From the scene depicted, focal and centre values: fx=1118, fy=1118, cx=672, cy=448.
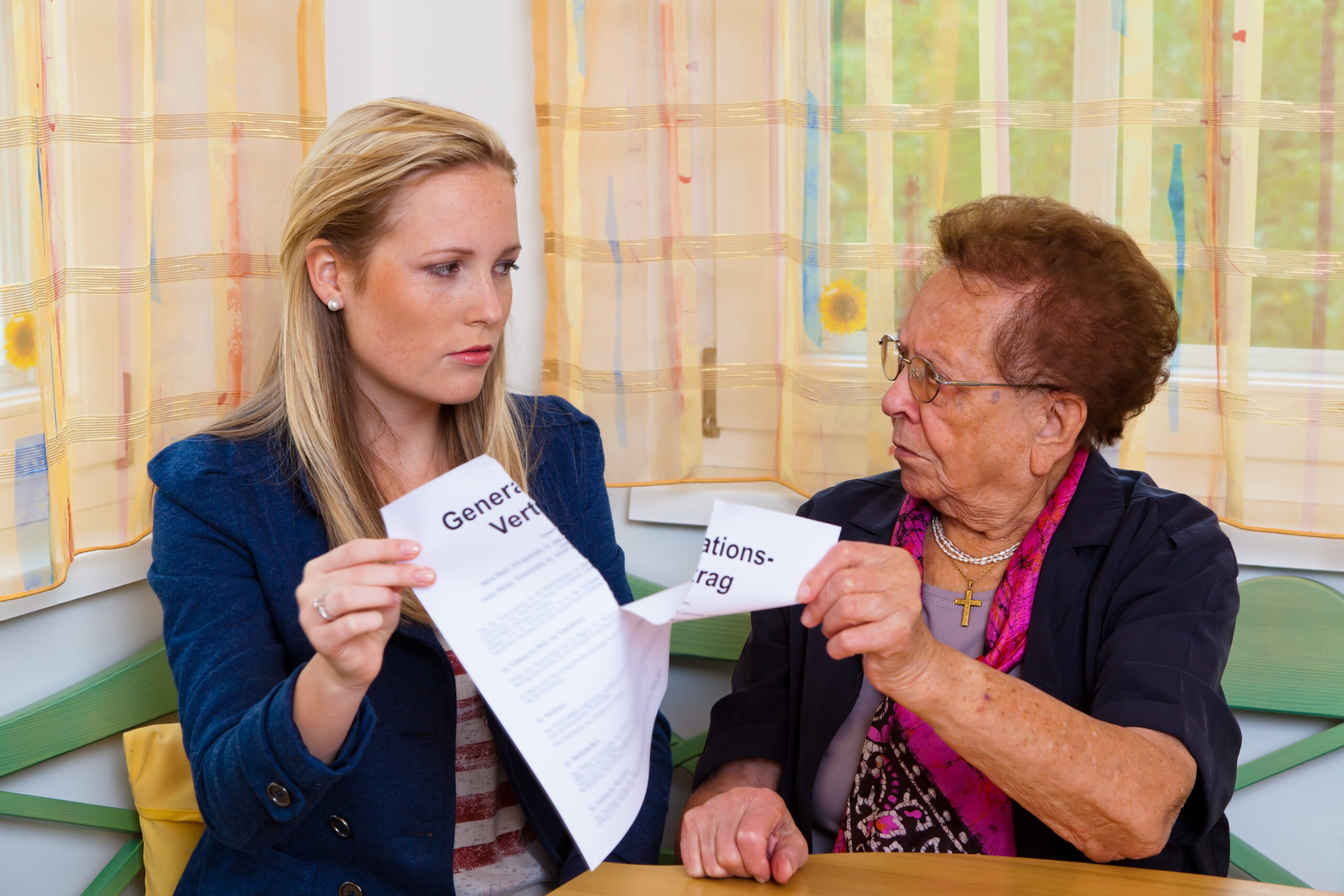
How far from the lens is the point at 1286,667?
5.85ft

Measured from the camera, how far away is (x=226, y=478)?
1394 millimetres

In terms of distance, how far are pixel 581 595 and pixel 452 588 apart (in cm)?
13

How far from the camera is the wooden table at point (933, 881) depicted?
103cm

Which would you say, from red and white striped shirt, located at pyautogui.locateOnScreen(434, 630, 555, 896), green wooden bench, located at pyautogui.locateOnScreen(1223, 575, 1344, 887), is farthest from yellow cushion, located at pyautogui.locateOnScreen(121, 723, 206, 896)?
green wooden bench, located at pyautogui.locateOnScreen(1223, 575, 1344, 887)

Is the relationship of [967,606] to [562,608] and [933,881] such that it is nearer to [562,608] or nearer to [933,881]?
[933,881]

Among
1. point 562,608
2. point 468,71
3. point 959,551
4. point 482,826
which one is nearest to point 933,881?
point 562,608

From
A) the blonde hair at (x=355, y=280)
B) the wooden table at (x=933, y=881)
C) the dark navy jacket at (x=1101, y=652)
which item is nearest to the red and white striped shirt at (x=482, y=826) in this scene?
the blonde hair at (x=355, y=280)

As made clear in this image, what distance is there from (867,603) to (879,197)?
993 millimetres

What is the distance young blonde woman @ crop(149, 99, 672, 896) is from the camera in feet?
4.42

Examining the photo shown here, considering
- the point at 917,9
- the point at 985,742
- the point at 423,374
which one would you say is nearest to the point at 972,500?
the point at 985,742

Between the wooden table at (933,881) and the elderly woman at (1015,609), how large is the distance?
5 cm

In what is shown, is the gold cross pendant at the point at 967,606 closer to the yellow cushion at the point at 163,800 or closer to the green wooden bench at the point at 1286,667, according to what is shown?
the green wooden bench at the point at 1286,667

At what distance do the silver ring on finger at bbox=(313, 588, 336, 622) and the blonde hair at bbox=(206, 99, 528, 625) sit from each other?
0.41 m

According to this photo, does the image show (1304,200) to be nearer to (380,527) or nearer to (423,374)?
(423,374)
